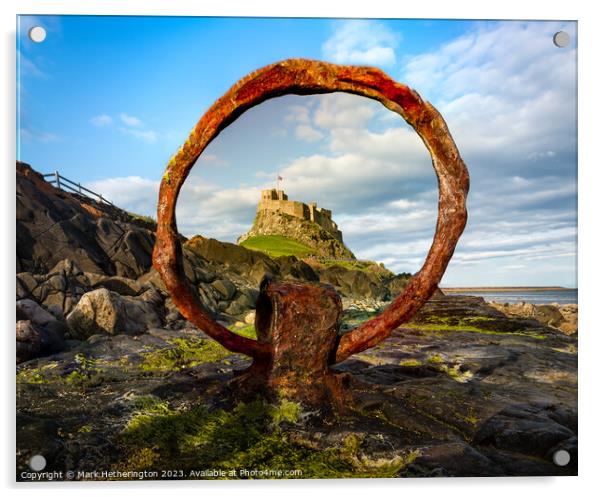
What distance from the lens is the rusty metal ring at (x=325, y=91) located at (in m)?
3.99

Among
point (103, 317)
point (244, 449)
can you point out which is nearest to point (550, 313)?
point (103, 317)

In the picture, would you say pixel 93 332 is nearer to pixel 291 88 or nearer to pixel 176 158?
pixel 176 158

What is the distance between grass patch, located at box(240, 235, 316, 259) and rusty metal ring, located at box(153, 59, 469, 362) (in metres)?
42.6

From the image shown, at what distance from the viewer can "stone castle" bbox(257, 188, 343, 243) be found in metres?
68.7

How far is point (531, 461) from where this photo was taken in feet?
12.2

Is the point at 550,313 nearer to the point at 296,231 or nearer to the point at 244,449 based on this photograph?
the point at 244,449

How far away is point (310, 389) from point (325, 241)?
5896 centimetres

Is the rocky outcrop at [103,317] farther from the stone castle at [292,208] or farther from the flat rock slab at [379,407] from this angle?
the stone castle at [292,208]

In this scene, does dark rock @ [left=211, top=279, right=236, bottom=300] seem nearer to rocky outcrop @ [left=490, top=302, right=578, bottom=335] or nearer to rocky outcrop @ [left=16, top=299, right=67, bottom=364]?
rocky outcrop @ [left=16, top=299, right=67, bottom=364]

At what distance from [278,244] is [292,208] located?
18232mm

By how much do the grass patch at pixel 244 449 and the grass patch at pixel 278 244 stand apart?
140 ft

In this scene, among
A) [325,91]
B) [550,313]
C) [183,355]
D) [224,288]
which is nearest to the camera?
[325,91]

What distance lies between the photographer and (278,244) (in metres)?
51.4

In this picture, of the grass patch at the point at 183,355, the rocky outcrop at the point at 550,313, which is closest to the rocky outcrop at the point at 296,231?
the rocky outcrop at the point at 550,313
